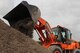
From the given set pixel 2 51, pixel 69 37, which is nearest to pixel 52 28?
pixel 69 37

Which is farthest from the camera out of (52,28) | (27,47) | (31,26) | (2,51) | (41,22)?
(52,28)

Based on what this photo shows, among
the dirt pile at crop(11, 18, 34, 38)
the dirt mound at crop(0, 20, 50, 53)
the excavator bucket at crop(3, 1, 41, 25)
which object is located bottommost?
the dirt mound at crop(0, 20, 50, 53)

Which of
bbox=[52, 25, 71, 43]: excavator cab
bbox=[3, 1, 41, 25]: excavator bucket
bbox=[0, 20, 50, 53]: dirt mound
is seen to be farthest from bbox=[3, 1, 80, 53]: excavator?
bbox=[0, 20, 50, 53]: dirt mound

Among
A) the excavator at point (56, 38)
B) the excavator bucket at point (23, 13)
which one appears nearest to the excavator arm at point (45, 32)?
the excavator at point (56, 38)

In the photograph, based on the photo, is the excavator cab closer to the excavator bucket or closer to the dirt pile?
the excavator bucket

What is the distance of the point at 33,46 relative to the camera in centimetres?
1067

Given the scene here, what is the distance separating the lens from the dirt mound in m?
9.73

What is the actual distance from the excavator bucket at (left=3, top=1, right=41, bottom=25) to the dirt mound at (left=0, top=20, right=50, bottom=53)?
1177 millimetres

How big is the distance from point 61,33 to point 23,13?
8.01 m

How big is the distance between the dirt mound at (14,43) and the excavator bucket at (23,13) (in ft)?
3.86

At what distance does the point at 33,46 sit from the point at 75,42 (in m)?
10.9

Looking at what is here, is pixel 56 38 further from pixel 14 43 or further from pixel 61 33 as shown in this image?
pixel 14 43

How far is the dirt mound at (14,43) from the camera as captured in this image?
9.73 m

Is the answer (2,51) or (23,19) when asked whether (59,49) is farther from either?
(2,51)
